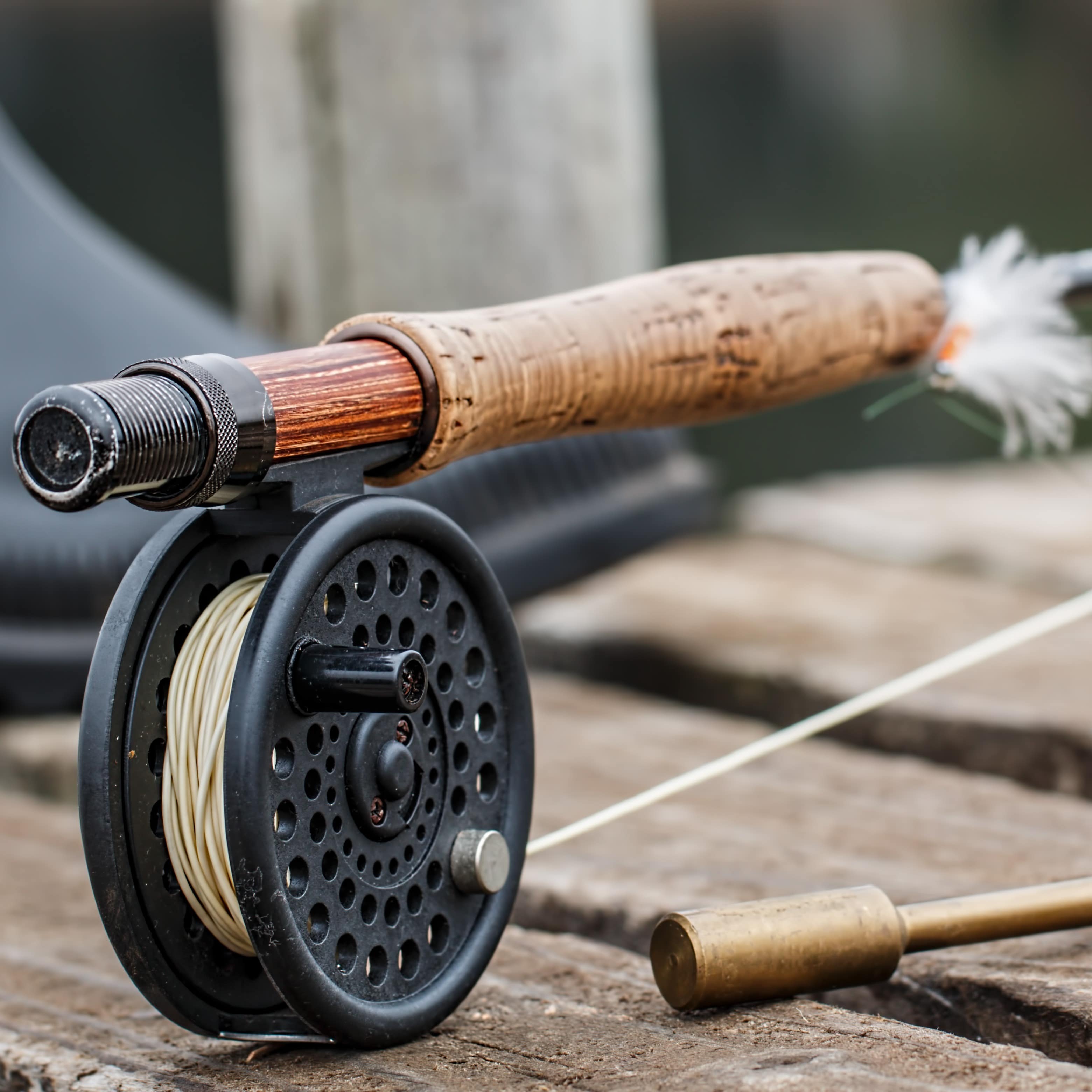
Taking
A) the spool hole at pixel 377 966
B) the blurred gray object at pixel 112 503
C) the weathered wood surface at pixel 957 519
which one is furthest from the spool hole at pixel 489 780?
the weathered wood surface at pixel 957 519

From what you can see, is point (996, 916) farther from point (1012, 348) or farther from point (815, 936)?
point (1012, 348)

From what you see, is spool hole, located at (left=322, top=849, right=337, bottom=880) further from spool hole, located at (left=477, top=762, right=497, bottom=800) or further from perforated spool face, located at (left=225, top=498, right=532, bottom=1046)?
spool hole, located at (left=477, top=762, right=497, bottom=800)

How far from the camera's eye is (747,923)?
0.80 m

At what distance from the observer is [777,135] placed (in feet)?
41.5

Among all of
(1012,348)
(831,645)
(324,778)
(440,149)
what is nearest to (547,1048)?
(324,778)

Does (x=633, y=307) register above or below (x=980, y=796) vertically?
above

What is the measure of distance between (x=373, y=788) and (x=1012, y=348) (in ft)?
2.35

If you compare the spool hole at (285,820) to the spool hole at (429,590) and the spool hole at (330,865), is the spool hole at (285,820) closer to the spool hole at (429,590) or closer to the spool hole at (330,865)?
the spool hole at (330,865)

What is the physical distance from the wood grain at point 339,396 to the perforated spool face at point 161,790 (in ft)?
0.22

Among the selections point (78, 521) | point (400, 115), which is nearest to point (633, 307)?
point (78, 521)

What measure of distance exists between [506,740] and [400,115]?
1.67 meters

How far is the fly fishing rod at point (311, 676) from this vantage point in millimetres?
689

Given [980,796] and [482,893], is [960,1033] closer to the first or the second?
[482,893]

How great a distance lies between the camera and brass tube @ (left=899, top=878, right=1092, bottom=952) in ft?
2.75
